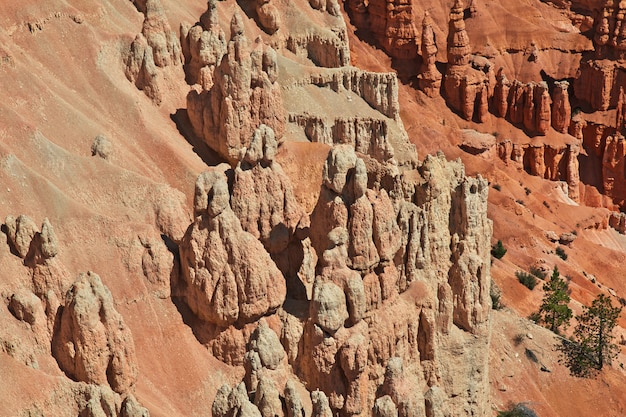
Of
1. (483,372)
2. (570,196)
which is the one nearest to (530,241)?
(570,196)

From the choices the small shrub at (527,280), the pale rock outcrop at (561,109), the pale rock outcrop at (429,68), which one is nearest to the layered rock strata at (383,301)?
the small shrub at (527,280)

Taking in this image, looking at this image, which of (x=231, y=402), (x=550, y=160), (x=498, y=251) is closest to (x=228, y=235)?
(x=231, y=402)

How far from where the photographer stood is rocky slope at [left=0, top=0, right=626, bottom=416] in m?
48.2

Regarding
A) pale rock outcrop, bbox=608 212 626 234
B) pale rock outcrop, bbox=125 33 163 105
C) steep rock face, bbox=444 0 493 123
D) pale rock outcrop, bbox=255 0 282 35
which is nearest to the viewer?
pale rock outcrop, bbox=125 33 163 105

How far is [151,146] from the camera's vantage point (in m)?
64.3

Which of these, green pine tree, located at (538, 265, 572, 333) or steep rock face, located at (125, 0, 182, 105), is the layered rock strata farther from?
green pine tree, located at (538, 265, 572, 333)

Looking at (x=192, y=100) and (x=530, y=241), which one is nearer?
(x=192, y=100)

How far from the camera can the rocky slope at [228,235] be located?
4819cm

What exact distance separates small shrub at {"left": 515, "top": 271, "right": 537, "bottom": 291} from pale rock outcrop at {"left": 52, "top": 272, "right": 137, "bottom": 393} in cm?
4276

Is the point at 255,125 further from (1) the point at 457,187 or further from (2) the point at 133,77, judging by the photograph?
(1) the point at 457,187

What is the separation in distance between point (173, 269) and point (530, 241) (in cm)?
4983

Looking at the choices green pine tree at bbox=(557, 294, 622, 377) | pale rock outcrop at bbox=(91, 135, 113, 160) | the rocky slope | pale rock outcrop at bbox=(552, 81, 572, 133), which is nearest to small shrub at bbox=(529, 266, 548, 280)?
the rocky slope

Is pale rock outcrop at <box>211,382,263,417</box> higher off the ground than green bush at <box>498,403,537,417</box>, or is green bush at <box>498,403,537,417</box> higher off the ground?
pale rock outcrop at <box>211,382,263,417</box>

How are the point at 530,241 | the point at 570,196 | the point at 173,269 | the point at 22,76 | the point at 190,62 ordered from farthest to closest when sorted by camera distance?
the point at 570,196 → the point at 530,241 → the point at 190,62 → the point at 22,76 → the point at 173,269
